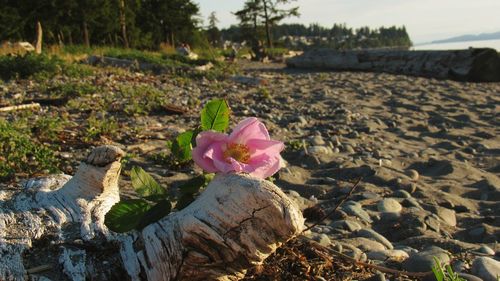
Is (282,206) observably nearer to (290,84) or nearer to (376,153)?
(376,153)

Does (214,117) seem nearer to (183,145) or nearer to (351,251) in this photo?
(183,145)

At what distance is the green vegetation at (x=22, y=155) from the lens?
3764mm

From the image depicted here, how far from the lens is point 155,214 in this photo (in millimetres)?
1721

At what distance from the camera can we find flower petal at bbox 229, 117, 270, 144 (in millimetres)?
1745

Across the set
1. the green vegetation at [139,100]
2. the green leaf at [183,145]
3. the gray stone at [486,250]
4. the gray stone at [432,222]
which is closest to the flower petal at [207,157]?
the green leaf at [183,145]

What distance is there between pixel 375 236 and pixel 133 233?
1769 mm

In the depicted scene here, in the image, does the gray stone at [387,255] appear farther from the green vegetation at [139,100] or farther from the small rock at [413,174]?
the green vegetation at [139,100]

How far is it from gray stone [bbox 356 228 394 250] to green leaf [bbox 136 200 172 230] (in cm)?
164

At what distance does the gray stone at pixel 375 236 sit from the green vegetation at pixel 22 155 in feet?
7.40

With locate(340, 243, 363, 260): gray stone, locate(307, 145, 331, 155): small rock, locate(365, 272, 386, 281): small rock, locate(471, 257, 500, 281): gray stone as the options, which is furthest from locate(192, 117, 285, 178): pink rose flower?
locate(307, 145, 331, 155): small rock

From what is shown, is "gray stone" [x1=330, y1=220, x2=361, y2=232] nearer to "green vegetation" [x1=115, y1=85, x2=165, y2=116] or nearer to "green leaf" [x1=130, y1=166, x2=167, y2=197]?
"green leaf" [x1=130, y1=166, x2=167, y2=197]

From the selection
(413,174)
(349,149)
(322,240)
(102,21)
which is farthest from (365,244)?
(102,21)

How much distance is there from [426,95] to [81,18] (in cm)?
2512

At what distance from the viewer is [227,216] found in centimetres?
151
